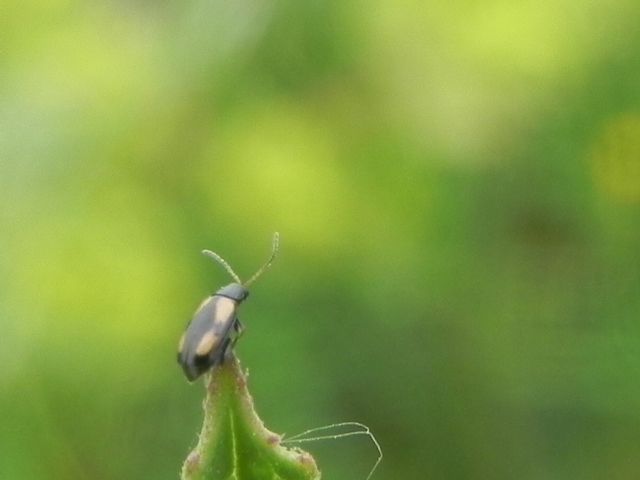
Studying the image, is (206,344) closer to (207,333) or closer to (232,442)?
(207,333)

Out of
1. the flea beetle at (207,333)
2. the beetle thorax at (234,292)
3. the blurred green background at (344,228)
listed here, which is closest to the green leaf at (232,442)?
the flea beetle at (207,333)

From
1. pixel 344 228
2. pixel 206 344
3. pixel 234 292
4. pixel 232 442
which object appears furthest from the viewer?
pixel 344 228

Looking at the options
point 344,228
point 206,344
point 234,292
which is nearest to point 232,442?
point 206,344

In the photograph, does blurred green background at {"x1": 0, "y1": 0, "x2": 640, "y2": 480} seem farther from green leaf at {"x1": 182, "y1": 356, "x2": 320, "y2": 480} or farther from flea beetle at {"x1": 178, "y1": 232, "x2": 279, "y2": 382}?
green leaf at {"x1": 182, "y1": 356, "x2": 320, "y2": 480}

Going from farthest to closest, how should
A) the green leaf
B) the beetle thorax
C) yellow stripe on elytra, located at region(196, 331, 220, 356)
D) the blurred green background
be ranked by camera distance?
the blurred green background, the beetle thorax, yellow stripe on elytra, located at region(196, 331, 220, 356), the green leaf

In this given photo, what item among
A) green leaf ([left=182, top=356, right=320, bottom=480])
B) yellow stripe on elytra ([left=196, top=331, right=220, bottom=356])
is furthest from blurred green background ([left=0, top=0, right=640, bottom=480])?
green leaf ([left=182, top=356, right=320, bottom=480])

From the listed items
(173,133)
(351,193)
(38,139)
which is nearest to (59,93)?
(38,139)
